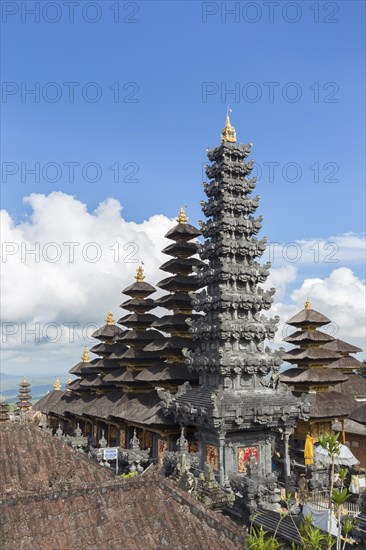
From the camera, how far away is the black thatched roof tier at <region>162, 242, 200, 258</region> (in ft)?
121

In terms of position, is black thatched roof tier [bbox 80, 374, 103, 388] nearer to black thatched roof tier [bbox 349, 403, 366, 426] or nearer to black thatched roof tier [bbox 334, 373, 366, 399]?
black thatched roof tier [bbox 334, 373, 366, 399]

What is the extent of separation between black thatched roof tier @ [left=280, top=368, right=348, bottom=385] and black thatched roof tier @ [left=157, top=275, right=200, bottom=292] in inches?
372

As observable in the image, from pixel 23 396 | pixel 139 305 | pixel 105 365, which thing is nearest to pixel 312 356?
pixel 139 305

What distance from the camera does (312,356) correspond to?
33594 millimetres

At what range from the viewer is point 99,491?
900cm

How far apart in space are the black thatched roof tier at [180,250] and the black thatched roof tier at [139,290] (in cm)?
570

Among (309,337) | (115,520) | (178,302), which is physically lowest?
(115,520)

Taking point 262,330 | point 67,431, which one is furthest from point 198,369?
point 67,431

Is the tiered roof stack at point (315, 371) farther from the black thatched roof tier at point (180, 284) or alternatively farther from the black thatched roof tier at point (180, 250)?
the black thatched roof tier at point (180, 250)

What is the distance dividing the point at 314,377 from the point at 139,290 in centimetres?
1659

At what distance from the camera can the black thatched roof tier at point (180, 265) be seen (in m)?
36.3

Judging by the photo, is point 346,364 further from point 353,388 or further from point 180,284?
point 180,284

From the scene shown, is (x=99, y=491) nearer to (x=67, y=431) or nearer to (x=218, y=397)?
(x=218, y=397)

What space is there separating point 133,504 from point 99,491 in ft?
2.27
